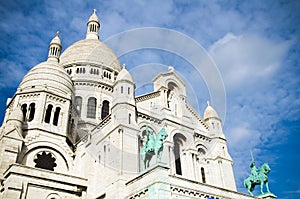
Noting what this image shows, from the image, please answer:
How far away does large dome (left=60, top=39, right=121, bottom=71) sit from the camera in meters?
43.5

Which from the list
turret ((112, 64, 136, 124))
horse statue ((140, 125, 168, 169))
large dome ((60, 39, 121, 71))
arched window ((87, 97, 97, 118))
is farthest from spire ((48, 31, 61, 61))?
horse statue ((140, 125, 168, 169))

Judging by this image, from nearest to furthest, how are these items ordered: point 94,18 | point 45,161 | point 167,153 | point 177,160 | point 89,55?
point 167,153 → point 177,160 → point 45,161 → point 89,55 → point 94,18

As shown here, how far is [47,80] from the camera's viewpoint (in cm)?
3097

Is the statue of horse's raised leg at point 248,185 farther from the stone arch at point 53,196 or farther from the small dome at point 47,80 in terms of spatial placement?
the small dome at point 47,80

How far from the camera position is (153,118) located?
85.9 ft

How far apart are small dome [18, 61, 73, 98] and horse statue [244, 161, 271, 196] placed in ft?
62.9

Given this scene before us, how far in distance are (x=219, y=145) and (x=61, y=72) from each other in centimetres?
1880

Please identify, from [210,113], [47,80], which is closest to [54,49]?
[47,80]

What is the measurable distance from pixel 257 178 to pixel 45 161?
1902 cm

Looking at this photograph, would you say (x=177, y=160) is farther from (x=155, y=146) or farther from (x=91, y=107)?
(x=91, y=107)

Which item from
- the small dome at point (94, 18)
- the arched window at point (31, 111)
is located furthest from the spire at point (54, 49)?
the small dome at point (94, 18)

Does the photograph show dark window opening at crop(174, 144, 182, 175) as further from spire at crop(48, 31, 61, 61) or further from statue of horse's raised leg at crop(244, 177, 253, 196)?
spire at crop(48, 31, 61, 61)

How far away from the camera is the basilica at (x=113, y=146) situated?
65.5ft

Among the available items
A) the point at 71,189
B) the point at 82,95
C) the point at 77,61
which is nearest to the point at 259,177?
the point at 71,189
